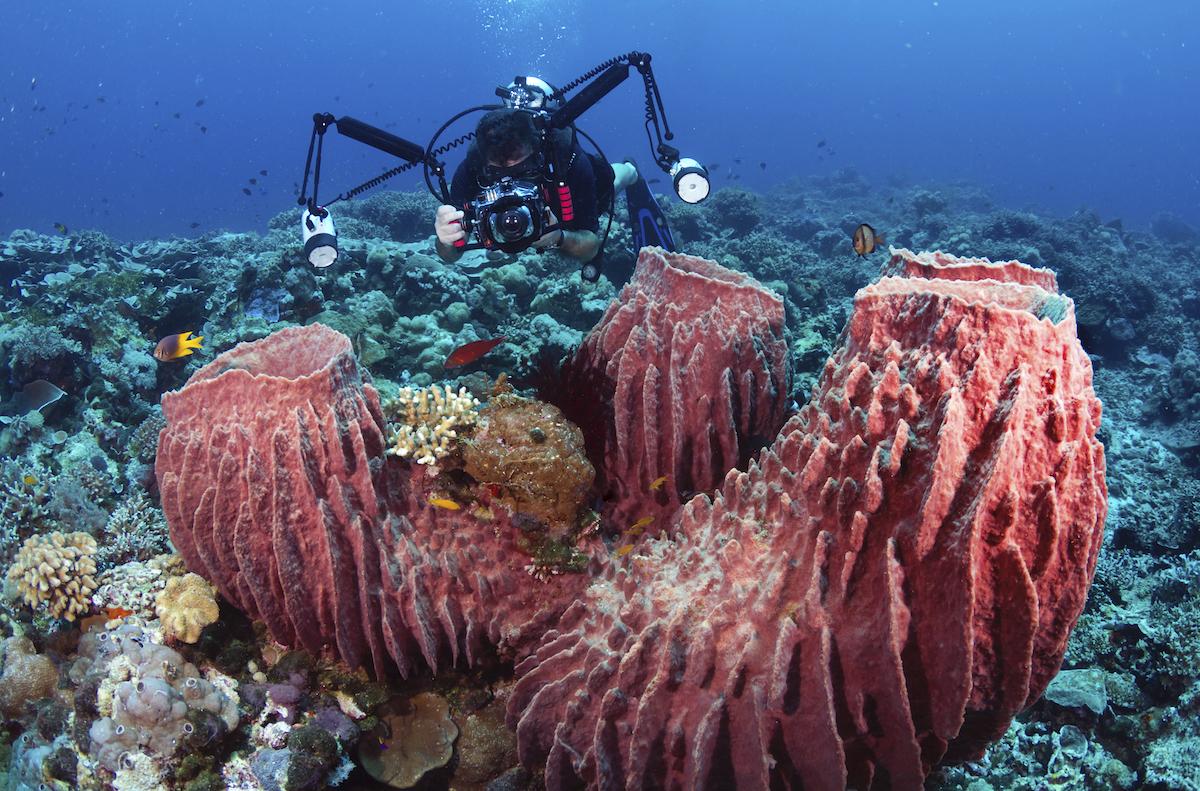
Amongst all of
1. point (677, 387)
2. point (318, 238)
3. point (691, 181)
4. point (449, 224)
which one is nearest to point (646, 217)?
point (691, 181)

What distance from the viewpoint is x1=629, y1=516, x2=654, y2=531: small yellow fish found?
12.4 ft

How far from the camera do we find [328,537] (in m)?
2.98

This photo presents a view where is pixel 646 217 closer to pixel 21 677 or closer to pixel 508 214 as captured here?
pixel 508 214

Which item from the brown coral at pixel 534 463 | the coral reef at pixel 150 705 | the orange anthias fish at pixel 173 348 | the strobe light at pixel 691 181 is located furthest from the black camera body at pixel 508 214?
the orange anthias fish at pixel 173 348

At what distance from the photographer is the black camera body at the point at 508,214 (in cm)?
479

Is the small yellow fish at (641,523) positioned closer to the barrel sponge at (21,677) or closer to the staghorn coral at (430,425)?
the staghorn coral at (430,425)

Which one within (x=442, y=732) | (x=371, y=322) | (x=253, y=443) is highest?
(x=371, y=322)

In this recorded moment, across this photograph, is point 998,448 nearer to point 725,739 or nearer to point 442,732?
point 725,739

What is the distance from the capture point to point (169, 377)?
7930 millimetres

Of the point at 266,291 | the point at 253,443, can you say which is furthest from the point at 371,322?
Result: the point at 253,443

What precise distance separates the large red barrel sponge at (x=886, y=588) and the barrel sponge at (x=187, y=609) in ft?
6.32

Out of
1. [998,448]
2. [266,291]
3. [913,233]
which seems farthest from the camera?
[913,233]

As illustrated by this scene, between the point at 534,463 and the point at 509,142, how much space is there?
297 cm

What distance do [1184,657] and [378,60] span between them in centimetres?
17981
